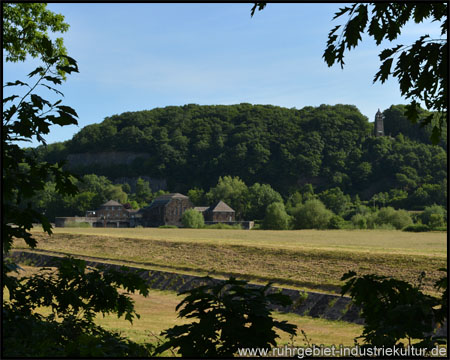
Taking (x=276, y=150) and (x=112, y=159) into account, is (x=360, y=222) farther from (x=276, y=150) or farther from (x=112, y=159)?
(x=112, y=159)

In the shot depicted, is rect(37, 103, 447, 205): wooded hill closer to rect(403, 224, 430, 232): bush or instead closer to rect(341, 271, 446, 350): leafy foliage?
rect(403, 224, 430, 232): bush

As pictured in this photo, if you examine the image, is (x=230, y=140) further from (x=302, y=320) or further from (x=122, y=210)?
(x=302, y=320)

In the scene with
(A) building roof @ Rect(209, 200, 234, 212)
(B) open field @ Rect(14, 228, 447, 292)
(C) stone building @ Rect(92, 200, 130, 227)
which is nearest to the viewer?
(B) open field @ Rect(14, 228, 447, 292)

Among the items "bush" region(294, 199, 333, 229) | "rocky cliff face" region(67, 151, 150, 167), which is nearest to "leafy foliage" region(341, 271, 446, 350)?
"bush" region(294, 199, 333, 229)

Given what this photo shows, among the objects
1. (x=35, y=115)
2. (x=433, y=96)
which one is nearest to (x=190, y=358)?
(x=35, y=115)

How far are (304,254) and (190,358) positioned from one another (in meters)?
30.0

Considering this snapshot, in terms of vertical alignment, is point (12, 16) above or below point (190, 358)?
above

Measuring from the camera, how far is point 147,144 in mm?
181250

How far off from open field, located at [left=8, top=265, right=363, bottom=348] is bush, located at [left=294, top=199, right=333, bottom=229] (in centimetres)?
5717

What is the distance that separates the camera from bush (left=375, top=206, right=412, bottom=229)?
7331 cm

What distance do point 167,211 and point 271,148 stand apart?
214 feet

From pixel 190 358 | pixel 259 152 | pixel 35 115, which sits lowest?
pixel 190 358

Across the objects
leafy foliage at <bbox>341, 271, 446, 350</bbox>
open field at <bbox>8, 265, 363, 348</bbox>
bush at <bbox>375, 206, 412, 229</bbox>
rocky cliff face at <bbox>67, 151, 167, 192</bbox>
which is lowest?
A: open field at <bbox>8, 265, 363, 348</bbox>

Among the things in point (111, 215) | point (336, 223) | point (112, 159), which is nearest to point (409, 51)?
point (336, 223)
